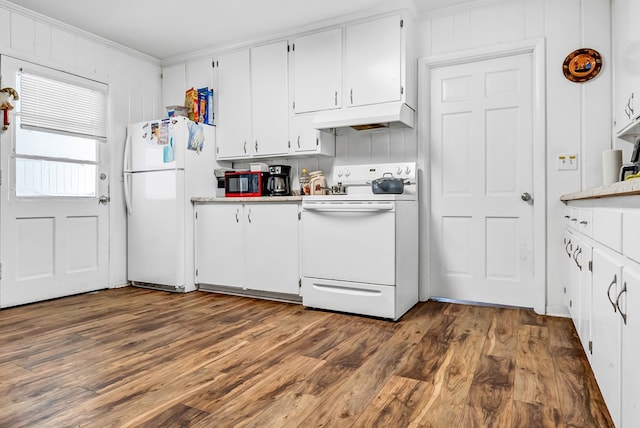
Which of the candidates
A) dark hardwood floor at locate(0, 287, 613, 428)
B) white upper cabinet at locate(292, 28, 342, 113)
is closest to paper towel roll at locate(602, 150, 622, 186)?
dark hardwood floor at locate(0, 287, 613, 428)

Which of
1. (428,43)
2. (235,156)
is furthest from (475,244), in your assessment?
(235,156)

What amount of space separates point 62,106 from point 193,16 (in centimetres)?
141

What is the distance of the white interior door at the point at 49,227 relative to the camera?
10.7ft

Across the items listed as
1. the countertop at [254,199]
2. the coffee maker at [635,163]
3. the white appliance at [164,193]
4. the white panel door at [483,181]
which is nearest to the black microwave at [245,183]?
the countertop at [254,199]

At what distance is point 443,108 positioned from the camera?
11.1 feet

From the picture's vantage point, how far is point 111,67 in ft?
13.3

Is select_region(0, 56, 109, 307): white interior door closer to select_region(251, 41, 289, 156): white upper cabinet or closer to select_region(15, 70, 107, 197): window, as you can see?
select_region(15, 70, 107, 197): window

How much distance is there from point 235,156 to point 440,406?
3.06 metres

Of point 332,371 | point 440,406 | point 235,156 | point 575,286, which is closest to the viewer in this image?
point 440,406

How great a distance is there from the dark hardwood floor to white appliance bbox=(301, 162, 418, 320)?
0.45 feet

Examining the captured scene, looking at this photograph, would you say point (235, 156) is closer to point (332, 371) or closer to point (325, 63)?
point (325, 63)

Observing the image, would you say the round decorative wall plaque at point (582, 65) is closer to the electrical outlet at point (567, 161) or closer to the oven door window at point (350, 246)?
the electrical outlet at point (567, 161)

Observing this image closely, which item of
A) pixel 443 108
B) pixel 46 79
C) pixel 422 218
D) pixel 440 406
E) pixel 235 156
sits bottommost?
pixel 440 406

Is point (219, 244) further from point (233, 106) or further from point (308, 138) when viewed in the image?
point (233, 106)
